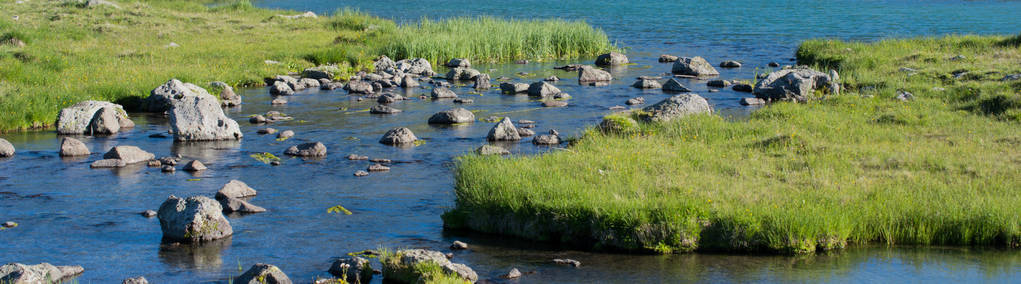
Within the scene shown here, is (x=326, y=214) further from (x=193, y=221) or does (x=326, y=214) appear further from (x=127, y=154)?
(x=127, y=154)

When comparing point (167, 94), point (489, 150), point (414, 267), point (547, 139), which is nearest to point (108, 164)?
point (489, 150)

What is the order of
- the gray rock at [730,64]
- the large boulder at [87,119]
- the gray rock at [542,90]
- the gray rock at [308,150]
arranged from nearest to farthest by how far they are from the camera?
the gray rock at [308,150] < the large boulder at [87,119] < the gray rock at [542,90] < the gray rock at [730,64]

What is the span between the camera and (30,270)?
1118cm

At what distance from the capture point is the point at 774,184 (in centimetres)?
1485

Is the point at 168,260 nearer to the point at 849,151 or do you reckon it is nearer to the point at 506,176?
the point at 506,176

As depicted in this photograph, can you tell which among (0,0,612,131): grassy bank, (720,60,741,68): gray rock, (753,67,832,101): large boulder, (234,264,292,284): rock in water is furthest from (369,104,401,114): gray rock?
(720,60,741,68): gray rock

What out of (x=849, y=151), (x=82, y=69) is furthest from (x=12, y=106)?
(x=849, y=151)

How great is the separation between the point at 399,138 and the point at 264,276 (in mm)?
10786

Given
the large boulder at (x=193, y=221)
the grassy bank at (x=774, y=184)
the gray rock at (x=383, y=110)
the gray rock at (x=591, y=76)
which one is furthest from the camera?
the gray rock at (x=591, y=76)

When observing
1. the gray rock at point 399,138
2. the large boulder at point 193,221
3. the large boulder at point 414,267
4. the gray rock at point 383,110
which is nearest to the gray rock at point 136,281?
the large boulder at point 193,221

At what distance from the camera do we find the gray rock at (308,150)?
2025 cm

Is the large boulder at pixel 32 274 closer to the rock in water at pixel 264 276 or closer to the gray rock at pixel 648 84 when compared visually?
the rock in water at pixel 264 276

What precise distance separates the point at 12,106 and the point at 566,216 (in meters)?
17.5

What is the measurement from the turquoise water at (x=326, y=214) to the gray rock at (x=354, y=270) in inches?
9.8
